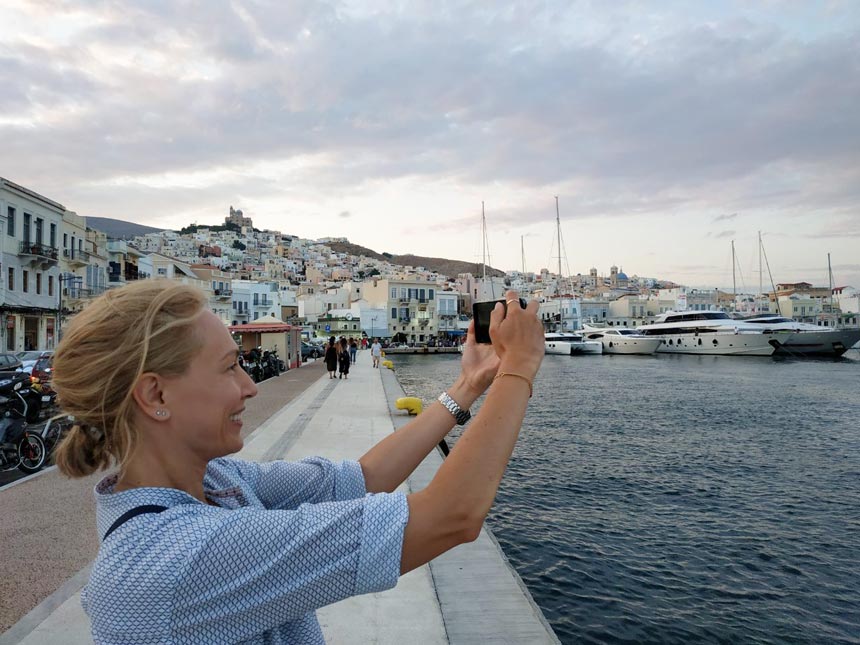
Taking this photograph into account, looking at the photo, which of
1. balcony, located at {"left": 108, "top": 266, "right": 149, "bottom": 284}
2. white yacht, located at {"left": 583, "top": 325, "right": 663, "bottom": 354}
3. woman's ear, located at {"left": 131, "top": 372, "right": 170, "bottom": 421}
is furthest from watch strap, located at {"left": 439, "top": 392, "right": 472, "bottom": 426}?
white yacht, located at {"left": 583, "top": 325, "right": 663, "bottom": 354}

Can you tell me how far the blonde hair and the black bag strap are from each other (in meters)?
0.12

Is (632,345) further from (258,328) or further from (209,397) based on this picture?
(209,397)

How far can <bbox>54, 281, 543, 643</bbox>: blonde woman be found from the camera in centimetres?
98

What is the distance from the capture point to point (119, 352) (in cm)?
109

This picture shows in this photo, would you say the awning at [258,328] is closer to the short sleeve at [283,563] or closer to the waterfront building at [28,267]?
the waterfront building at [28,267]

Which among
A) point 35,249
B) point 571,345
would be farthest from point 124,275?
point 571,345

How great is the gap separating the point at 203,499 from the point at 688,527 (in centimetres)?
806

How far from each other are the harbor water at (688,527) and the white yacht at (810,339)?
3679 centimetres

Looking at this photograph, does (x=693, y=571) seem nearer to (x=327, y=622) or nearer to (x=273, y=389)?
(x=327, y=622)

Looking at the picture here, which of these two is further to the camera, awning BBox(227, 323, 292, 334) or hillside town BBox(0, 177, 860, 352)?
hillside town BBox(0, 177, 860, 352)

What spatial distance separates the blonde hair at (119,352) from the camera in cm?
110

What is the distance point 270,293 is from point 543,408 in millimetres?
51797

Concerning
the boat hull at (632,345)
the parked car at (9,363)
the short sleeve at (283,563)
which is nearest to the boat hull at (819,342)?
the boat hull at (632,345)

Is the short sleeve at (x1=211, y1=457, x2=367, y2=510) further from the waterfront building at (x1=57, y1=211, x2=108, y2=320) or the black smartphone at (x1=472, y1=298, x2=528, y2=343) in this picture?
the waterfront building at (x1=57, y1=211, x2=108, y2=320)
